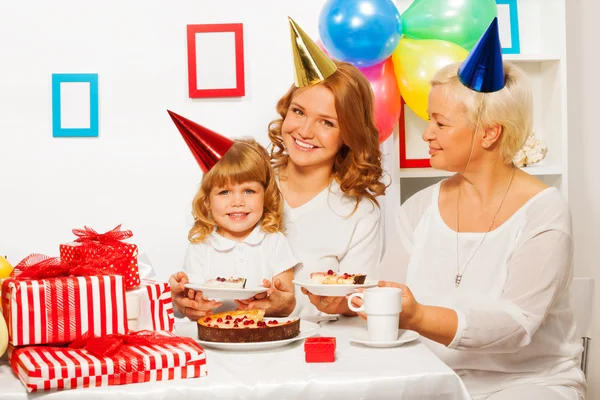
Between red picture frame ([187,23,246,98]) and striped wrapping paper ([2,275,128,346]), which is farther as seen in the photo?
red picture frame ([187,23,246,98])

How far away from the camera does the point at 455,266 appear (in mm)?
1887

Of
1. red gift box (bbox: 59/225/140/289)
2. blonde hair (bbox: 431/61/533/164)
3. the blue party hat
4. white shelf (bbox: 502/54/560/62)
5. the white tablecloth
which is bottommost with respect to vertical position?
the white tablecloth

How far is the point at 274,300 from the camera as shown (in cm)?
182

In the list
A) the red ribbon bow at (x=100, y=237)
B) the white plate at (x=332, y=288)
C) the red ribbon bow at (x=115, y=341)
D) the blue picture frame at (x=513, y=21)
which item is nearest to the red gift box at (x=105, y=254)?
the red ribbon bow at (x=100, y=237)

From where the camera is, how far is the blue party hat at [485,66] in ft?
5.41

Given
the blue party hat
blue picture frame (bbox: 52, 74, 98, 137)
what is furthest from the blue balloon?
blue picture frame (bbox: 52, 74, 98, 137)

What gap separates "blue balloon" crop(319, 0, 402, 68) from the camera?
222cm

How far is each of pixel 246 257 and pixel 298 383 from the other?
3.11ft

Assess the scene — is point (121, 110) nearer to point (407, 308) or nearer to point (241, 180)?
point (241, 180)

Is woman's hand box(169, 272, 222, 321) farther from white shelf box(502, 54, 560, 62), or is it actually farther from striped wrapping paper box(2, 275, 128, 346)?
white shelf box(502, 54, 560, 62)

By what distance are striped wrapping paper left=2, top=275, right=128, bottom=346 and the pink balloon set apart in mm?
1238

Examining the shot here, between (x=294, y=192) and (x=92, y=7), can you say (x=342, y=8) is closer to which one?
(x=294, y=192)

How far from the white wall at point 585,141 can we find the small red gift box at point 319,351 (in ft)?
6.55

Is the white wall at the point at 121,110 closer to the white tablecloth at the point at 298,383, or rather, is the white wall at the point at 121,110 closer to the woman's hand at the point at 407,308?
the woman's hand at the point at 407,308
